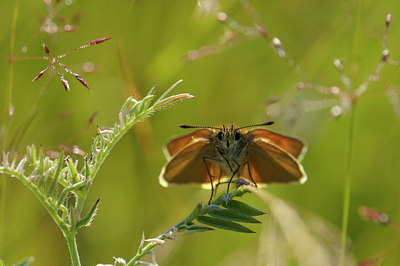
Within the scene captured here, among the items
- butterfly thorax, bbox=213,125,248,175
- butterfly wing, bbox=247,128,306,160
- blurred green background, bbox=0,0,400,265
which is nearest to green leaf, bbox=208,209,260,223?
butterfly thorax, bbox=213,125,248,175

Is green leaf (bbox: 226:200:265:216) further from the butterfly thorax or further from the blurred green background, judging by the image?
the blurred green background

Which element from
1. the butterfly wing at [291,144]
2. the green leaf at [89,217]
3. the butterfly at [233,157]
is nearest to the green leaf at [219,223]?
the green leaf at [89,217]

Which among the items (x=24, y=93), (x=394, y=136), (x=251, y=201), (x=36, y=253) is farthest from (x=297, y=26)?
(x=36, y=253)

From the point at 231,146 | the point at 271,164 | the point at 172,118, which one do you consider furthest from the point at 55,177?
the point at 172,118

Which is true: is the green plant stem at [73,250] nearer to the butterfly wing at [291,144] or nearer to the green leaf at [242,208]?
the green leaf at [242,208]

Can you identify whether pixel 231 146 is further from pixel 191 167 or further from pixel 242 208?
pixel 242 208

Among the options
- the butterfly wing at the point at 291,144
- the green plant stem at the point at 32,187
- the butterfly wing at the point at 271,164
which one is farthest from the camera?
the butterfly wing at the point at 291,144

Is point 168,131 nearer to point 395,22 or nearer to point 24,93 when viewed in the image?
point 24,93
